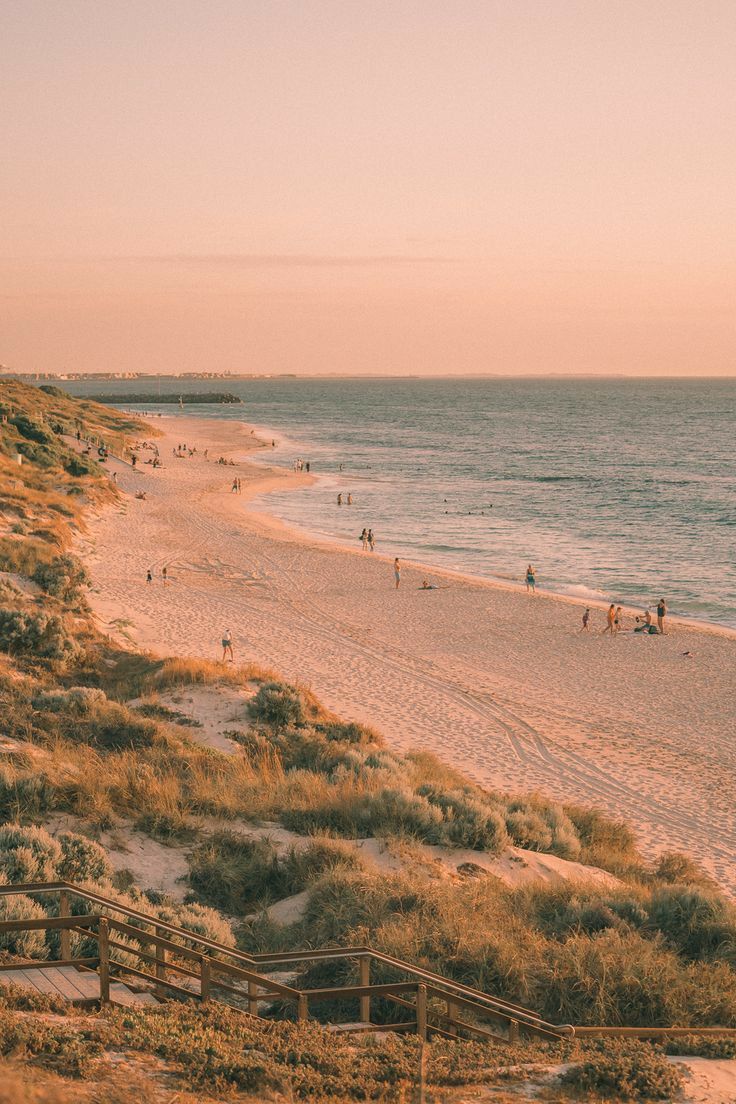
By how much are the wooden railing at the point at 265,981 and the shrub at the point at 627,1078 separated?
54 cm

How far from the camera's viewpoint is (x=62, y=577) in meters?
24.2

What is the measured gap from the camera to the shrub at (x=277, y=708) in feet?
52.5

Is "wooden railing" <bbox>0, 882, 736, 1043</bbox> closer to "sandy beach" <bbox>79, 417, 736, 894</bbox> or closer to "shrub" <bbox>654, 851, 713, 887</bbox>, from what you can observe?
"shrub" <bbox>654, 851, 713, 887</bbox>

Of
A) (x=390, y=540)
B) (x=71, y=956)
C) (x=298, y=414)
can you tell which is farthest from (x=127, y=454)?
(x=298, y=414)

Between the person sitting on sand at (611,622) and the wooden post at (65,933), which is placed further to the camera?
the person sitting on sand at (611,622)

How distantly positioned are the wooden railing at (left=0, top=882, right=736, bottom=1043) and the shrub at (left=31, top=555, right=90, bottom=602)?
17.0 metres

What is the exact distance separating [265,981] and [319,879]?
3405mm

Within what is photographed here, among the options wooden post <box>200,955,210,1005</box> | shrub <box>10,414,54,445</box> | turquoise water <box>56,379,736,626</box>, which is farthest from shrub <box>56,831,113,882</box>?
shrub <box>10,414,54,445</box>

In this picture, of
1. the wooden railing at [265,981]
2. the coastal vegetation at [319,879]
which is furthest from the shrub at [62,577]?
the wooden railing at [265,981]

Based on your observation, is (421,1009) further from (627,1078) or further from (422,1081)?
(627,1078)

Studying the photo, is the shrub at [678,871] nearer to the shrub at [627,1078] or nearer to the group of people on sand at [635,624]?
the shrub at [627,1078]

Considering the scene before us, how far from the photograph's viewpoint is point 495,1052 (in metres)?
6.28

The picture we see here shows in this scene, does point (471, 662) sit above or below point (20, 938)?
below

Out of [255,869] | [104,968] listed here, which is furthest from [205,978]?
[255,869]
